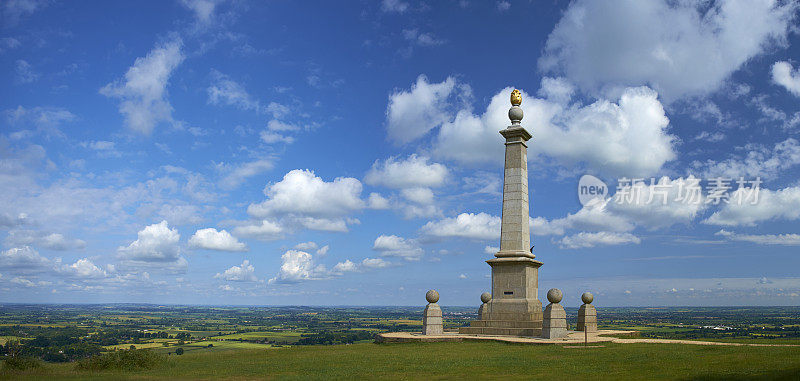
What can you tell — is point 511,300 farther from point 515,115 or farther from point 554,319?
point 515,115

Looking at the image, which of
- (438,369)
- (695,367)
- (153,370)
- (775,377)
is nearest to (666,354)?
(695,367)

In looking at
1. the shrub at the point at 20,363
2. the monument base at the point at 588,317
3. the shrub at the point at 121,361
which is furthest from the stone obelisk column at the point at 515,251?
the shrub at the point at 20,363

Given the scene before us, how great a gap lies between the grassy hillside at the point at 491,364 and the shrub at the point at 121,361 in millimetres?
455

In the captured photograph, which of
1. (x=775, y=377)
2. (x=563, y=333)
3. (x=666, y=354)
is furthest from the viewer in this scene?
(x=563, y=333)

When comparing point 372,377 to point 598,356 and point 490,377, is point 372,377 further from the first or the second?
point 598,356

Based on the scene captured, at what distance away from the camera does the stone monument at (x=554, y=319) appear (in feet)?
79.2

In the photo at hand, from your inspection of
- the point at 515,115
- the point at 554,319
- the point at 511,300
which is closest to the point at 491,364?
the point at 554,319

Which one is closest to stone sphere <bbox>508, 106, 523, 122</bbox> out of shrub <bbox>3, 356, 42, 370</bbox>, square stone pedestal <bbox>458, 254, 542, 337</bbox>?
square stone pedestal <bbox>458, 254, 542, 337</bbox>

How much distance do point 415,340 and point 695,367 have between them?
12985mm

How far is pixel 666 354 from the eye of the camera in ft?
57.1

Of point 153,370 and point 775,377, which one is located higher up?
point 775,377

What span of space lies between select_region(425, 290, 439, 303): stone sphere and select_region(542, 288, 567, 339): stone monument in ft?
20.9

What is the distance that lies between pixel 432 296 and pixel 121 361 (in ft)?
52.3

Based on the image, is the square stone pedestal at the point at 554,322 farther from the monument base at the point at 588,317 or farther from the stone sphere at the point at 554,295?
the monument base at the point at 588,317
